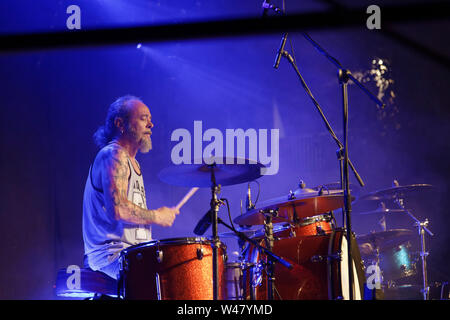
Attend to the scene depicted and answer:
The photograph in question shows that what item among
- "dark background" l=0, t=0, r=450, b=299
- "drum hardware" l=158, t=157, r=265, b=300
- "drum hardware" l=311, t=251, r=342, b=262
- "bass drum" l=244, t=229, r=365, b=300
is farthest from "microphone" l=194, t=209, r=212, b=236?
"dark background" l=0, t=0, r=450, b=299

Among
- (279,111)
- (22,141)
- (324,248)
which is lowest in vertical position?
(324,248)

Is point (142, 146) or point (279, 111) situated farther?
point (279, 111)

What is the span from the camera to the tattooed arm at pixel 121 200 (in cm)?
334

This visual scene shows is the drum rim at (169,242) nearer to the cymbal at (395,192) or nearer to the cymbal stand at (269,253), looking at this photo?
the cymbal stand at (269,253)

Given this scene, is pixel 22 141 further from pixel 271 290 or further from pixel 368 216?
pixel 368 216

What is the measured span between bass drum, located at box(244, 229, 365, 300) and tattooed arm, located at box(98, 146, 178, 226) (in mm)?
751

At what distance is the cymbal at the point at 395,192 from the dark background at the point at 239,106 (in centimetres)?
51

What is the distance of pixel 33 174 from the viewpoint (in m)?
4.31

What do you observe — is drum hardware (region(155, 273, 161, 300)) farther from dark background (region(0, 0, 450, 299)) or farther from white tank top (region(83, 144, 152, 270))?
dark background (region(0, 0, 450, 299))

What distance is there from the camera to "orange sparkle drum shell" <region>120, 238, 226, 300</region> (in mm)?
2947

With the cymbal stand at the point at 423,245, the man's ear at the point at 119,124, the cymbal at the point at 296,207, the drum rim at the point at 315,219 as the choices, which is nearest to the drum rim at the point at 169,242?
the cymbal at the point at 296,207

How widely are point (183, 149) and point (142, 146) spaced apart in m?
1.80

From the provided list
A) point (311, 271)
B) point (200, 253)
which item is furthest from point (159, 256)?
point (311, 271)
